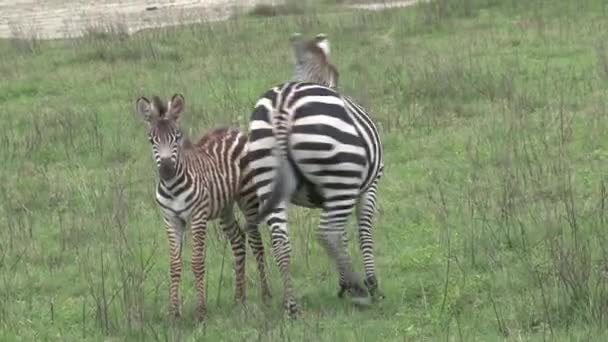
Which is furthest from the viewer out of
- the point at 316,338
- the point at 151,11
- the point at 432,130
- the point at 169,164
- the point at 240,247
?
the point at 151,11

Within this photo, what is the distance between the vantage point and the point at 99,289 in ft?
25.5

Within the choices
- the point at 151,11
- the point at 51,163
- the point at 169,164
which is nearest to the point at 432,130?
the point at 51,163

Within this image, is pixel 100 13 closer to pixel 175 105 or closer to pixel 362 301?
pixel 175 105

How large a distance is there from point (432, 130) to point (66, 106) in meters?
5.27

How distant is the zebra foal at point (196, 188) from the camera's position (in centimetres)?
687

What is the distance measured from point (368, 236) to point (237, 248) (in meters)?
0.88

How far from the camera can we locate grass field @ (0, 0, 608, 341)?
6781 mm

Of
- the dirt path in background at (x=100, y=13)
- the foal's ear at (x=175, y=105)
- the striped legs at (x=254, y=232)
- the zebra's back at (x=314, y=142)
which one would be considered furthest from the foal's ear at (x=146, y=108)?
the dirt path in background at (x=100, y=13)

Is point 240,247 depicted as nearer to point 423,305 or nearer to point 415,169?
point 423,305

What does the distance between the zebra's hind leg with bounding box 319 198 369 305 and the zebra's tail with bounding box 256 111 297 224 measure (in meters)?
0.30

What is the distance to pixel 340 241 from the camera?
700 centimetres

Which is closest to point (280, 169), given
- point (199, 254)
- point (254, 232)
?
point (199, 254)

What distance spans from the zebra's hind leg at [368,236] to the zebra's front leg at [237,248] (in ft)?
2.65

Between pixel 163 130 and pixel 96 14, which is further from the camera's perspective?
pixel 96 14
